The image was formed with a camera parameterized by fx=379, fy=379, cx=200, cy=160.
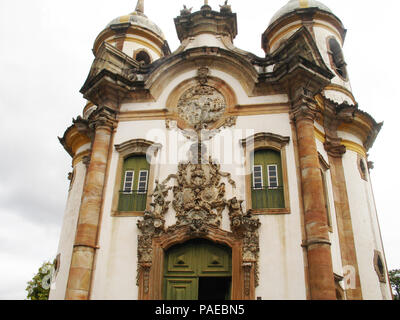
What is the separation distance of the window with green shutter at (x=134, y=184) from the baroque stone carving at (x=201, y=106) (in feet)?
7.20

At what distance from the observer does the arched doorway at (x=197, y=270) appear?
36.4ft

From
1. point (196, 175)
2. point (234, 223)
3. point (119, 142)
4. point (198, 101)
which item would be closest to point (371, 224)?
point (234, 223)

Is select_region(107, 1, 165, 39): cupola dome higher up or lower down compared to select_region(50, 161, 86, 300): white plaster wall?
higher up

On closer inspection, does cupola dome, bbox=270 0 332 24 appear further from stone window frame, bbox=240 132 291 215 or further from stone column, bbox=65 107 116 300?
stone column, bbox=65 107 116 300

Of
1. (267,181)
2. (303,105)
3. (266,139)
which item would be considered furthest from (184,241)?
(303,105)

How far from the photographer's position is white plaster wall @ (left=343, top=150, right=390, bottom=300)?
12.5 meters

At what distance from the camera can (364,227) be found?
1335 cm

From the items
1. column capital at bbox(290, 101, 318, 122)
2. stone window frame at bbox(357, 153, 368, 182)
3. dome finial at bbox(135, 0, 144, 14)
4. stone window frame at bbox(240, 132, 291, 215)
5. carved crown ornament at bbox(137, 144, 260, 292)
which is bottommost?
carved crown ornament at bbox(137, 144, 260, 292)

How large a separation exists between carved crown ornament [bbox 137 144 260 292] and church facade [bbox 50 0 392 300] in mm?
35

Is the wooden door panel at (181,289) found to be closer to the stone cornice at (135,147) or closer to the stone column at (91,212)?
the stone column at (91,212)

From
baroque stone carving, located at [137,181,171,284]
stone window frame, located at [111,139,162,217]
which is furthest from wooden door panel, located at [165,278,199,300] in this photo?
stone window frame, located at [111,139,162,217]

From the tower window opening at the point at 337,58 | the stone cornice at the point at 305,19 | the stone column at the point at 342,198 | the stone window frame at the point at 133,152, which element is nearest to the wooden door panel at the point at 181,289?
the stone window frame at the point at 133,152

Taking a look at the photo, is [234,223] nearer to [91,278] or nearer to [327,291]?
[327,291]

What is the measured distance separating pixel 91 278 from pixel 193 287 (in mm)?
3057
